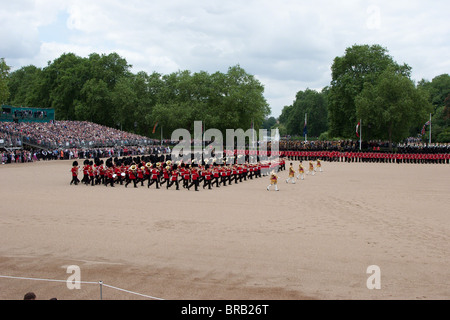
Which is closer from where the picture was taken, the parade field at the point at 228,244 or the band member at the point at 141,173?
the parade field at the point at 228,244

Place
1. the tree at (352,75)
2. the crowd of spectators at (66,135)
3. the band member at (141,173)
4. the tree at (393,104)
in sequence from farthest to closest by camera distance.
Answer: the tree at (352,75)
the tree at (393,104)
the crowd of spectators at (66,135)
the band member at (141,173)

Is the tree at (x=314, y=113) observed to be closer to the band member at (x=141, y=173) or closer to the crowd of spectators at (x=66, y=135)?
the crowd of spectators at (x=66, y=135)

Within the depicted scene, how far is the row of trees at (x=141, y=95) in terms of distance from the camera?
61.1 metres

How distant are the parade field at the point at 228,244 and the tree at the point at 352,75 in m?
38.7

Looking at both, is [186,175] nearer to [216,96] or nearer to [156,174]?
[156,174]

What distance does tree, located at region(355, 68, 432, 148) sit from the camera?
47.3 metres

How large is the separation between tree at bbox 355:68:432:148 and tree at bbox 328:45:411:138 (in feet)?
21.4

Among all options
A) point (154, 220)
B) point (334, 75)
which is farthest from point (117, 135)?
point (154, 220)

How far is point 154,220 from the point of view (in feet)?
46.4

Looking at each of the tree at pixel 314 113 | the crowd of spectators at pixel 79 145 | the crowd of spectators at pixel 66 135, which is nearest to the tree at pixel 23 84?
the crowd of spectators at pixel 66 135

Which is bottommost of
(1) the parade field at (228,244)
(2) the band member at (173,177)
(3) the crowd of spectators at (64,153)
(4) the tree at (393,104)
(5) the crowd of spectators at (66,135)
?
(1) the parade field at (228,244)

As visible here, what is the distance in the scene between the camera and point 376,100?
48094 millimetres

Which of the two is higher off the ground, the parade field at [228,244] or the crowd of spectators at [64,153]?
the crowd of spectators at [64,153]

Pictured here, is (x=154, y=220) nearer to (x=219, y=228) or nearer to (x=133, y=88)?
(x=219, y=228)
